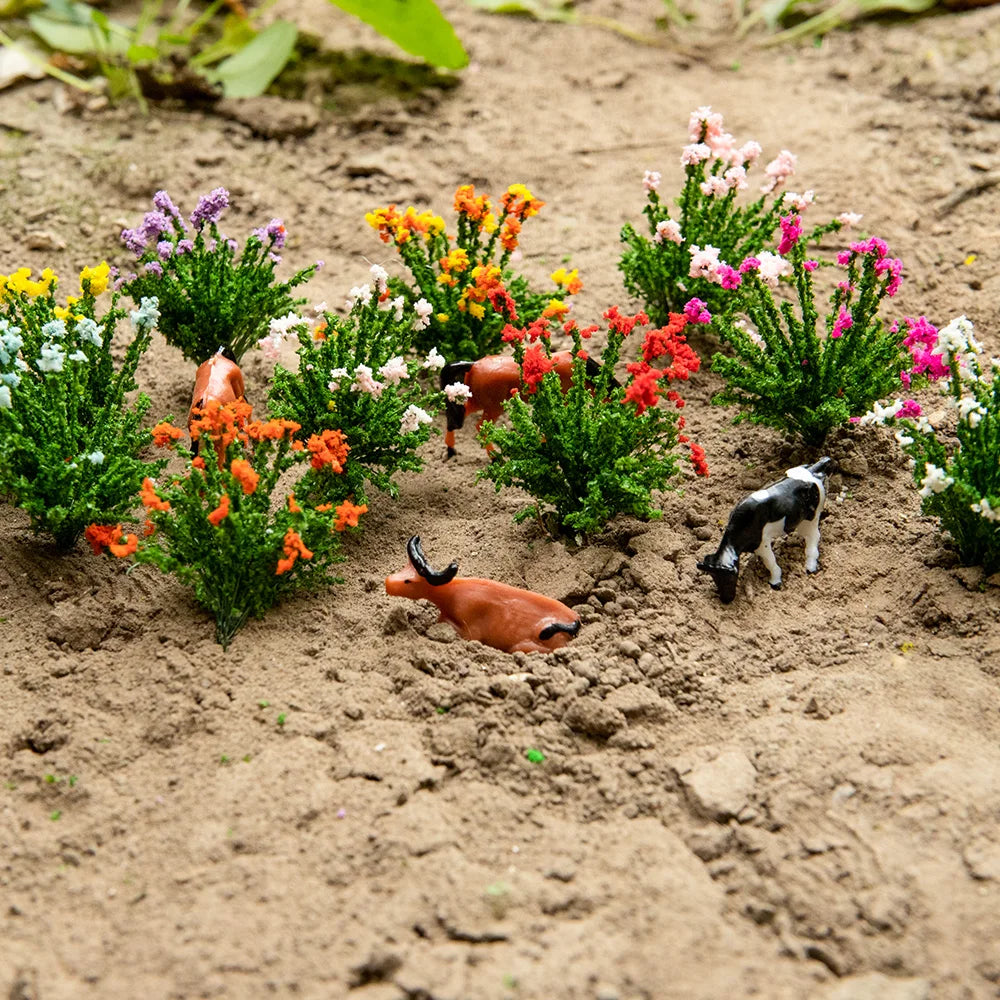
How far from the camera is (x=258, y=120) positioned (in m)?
5.46

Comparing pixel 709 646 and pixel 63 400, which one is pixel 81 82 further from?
pixel 709 646

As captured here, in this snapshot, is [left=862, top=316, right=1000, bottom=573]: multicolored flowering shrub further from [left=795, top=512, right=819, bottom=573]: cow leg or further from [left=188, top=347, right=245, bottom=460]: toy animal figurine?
[left=188, top=347, right=245, bottom=460]: toy animal figurine

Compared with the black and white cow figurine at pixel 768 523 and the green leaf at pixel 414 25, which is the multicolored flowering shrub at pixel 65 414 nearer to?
the black and white cow figurine at pixel 768 523

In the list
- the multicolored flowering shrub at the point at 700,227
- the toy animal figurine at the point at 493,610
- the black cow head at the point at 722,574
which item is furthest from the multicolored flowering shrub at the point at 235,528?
the multicolored flowering shrub at the point at 700,227

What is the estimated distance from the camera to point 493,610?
10.1 feet

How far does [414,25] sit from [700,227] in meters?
2.23

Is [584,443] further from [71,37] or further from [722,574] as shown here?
[71,37]

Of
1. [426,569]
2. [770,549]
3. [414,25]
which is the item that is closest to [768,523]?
[770,549]

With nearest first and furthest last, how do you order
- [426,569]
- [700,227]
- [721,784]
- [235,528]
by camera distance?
[721,784], [235,528], [426,569], [700,227]

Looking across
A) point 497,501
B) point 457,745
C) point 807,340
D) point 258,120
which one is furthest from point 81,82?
point 457,745

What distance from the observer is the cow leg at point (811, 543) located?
3.27m

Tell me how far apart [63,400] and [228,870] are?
1.49m

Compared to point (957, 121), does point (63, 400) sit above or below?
below

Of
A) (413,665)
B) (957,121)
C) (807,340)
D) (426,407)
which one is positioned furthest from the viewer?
(957,121)
